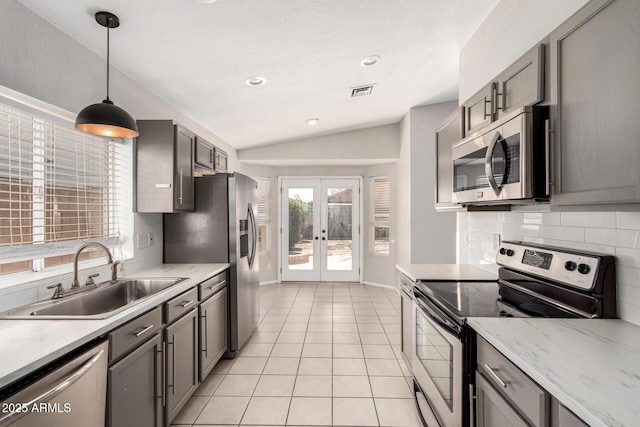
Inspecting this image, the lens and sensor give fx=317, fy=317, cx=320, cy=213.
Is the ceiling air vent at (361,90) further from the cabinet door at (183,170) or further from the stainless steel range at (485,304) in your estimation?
the stainless steel range at (485,304)

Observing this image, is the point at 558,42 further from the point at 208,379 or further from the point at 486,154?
the point at 208,379

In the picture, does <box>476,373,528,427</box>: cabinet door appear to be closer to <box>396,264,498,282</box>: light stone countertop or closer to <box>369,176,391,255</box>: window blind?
<box>396,264,498,282</box>: light stone countertop

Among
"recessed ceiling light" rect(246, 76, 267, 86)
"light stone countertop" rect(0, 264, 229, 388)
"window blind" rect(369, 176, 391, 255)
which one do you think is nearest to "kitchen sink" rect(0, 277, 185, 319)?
"light stone countertop" rect(0, 264, 229, 388)

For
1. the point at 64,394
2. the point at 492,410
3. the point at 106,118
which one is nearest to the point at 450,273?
the point at 492,410

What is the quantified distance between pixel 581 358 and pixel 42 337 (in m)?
1.90

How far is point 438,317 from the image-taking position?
1.67m

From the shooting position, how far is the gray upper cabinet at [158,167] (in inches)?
99.7

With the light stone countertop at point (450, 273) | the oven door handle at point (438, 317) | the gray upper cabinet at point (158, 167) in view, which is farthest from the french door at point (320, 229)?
the oven door handle at point (438, 317)

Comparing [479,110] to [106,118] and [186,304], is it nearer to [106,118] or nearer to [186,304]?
[106,118]

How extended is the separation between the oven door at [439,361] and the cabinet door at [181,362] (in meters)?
1.55

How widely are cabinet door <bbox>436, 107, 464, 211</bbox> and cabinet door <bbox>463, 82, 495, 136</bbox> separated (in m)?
0.05

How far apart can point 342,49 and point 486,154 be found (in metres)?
1.52

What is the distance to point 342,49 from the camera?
256cm

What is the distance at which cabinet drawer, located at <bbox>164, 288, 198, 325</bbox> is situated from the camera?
6.28 feet
